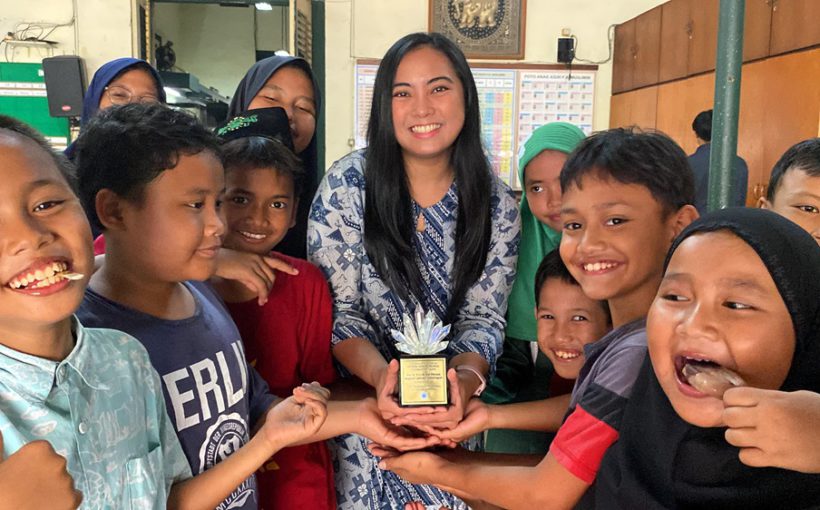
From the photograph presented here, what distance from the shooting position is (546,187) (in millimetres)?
2094

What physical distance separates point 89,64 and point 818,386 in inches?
271

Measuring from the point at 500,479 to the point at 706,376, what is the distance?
0.61 m

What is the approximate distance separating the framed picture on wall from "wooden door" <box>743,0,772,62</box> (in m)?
2.19

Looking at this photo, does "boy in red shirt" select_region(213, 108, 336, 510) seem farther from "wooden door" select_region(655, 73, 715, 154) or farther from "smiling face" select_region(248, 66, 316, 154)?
"wooden door" select_region(655, 73, 715, 154)

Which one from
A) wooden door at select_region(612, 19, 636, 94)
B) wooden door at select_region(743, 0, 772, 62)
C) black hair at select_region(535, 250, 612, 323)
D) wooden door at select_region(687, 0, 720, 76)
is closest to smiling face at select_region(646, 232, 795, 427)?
black hair at select_region(535, 250, 612, 323)

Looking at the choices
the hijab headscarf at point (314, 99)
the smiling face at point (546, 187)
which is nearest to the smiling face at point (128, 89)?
the hijab headscarf at point (314, 99)

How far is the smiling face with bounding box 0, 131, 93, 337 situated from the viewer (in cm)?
88

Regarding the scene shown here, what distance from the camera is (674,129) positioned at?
5.57 m

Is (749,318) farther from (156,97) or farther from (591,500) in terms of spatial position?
(156,97)

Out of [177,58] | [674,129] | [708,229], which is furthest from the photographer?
[177,58]

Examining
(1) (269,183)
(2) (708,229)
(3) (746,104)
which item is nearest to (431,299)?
(1) (269,183)

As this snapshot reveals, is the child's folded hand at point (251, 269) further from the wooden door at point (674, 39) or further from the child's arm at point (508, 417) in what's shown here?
the wooden door at point (674, 39)

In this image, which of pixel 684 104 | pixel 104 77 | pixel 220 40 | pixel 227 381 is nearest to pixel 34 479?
pixel 227 381

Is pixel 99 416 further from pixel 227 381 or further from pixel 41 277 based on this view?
pixel 227 381
